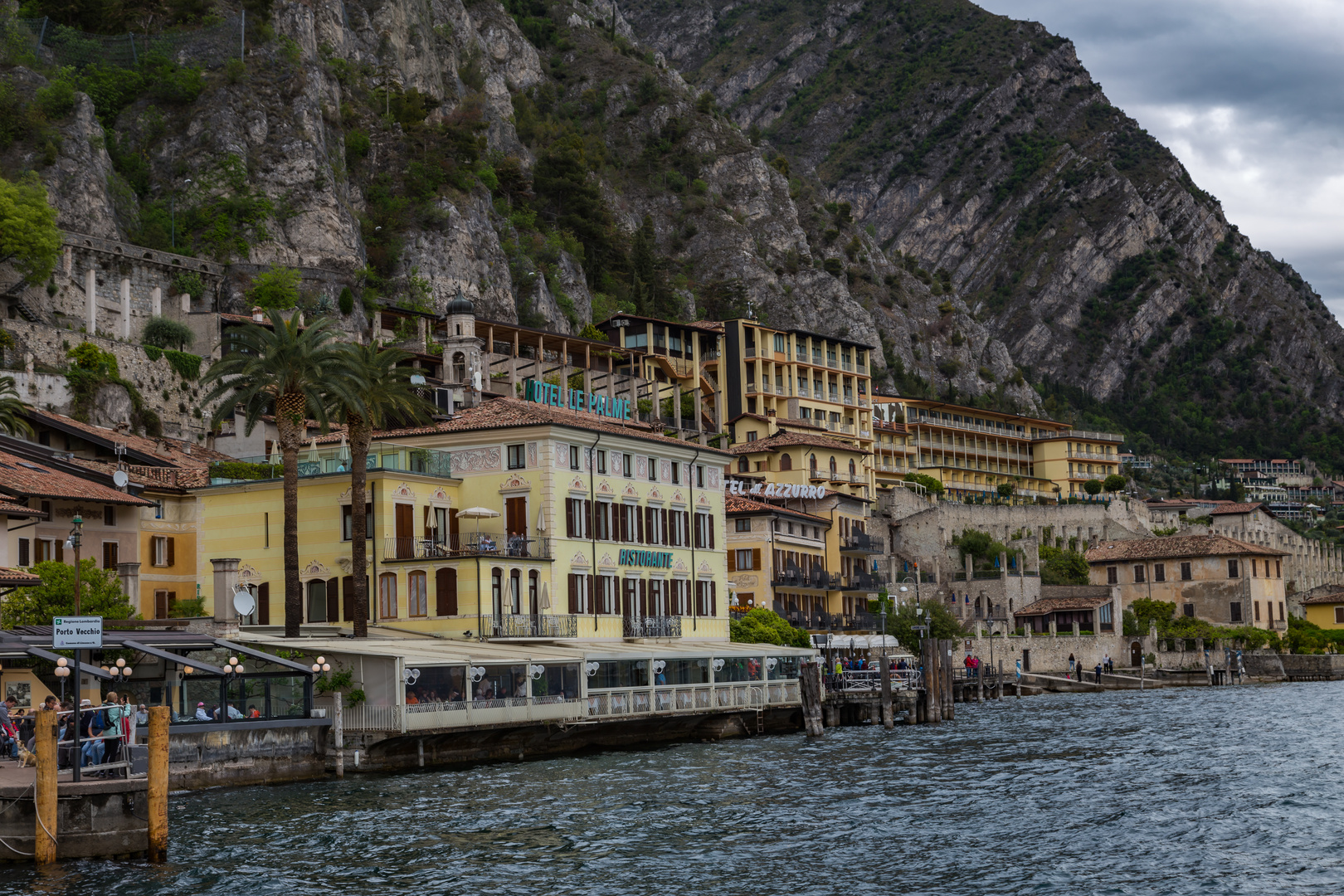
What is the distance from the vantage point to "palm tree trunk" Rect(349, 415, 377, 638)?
54.8m

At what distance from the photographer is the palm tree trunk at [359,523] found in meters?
54.8

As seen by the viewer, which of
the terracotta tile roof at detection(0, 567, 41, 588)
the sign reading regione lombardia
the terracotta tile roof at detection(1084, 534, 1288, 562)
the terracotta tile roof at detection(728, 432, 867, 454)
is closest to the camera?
the terracotta tile roof at detection(0, 567, 41, 588)

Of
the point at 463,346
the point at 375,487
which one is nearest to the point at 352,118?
the point at 463,346

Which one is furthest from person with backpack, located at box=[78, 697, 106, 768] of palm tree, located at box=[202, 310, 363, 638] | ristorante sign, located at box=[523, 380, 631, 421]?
ristorante sign, located at box=[523, 380, 631, 421]

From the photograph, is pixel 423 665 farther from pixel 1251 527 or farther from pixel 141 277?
pixel 1251 527

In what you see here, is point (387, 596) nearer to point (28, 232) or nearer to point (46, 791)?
point (46, 791)

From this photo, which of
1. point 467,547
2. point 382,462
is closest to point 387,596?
point 467,547

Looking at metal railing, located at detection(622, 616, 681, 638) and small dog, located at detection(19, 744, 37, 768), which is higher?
metal railing, located at detection(622, 616, 681, 638)

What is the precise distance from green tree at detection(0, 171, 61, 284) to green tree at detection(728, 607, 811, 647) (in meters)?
41.0

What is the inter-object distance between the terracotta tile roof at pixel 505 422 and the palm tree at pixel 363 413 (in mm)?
3806

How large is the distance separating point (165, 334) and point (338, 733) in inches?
1940

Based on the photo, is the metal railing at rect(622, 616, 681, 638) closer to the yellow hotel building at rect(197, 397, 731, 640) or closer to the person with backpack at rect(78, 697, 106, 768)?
the yellow hotel building at rect(197, 397, 731, 640)

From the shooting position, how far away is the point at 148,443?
74.7m

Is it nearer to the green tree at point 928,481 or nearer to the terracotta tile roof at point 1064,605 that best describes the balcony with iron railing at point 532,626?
the terracotta tile roof at point 1064,605
